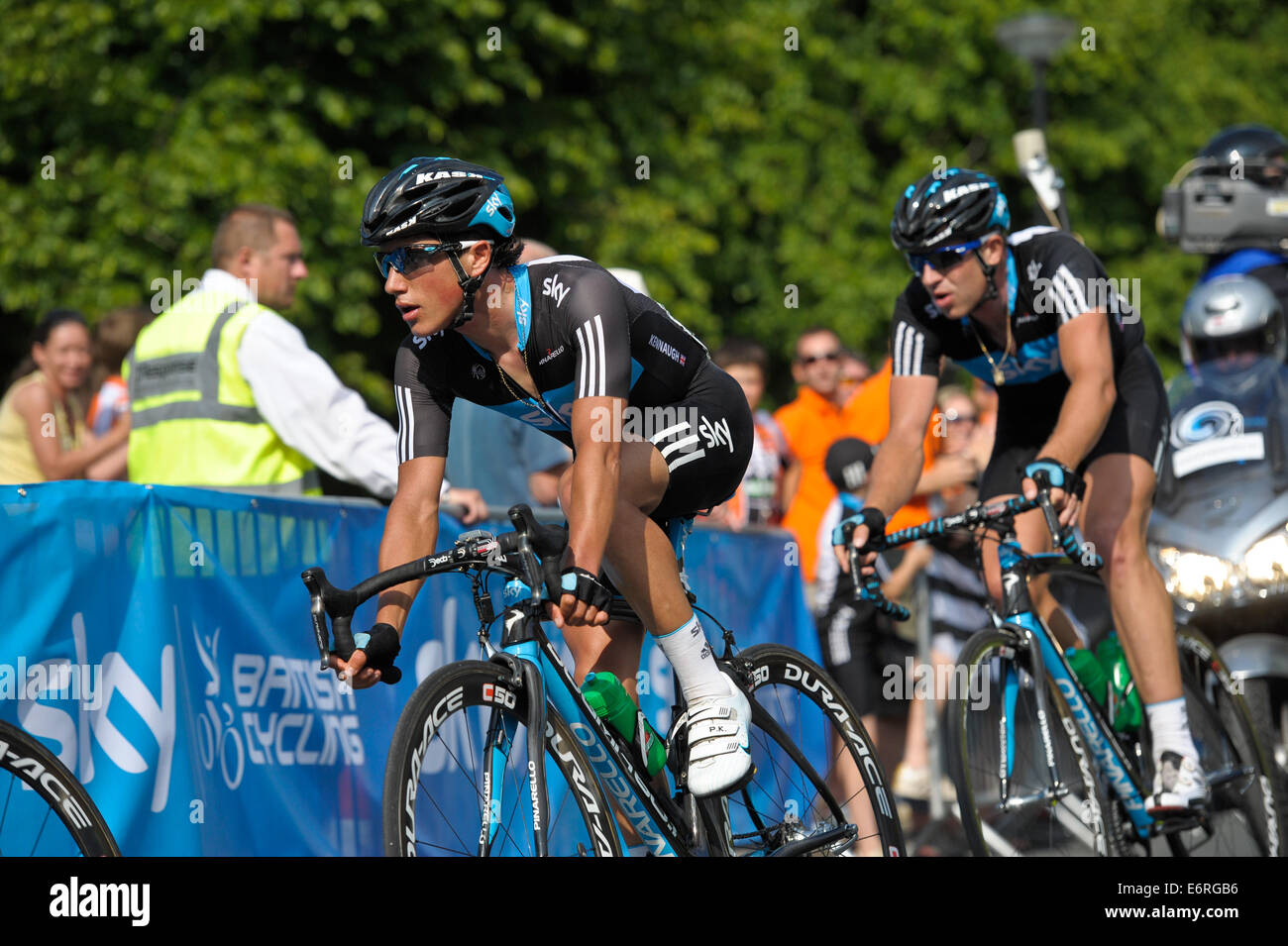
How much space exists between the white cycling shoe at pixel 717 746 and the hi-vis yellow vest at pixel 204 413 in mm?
2477

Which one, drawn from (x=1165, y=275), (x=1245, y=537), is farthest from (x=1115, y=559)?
(x=1165, y=275)

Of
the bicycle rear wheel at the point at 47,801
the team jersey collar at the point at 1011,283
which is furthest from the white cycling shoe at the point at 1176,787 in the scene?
the bicycle rear wheel at the point at 47,801

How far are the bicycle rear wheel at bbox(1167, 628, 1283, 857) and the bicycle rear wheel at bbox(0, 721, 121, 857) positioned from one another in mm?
4302

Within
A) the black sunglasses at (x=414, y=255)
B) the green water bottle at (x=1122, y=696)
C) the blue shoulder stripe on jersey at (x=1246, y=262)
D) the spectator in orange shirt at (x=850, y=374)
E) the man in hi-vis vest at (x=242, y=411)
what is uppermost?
the spectator in orange shirt at (x=850, y=374)

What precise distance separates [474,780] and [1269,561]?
437 cm

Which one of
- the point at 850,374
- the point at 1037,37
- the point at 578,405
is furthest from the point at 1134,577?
the point at 1037,37

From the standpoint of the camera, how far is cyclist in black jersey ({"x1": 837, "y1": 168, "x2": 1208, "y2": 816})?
5938 millimetres

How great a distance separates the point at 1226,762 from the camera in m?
6.93

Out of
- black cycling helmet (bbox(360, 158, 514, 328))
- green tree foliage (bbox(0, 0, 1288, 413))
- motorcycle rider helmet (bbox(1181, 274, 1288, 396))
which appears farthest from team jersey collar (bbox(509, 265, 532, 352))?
green tree foliage (bbox(0, 0, 1288, 413))

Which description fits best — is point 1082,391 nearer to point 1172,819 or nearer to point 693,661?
point 1172,819

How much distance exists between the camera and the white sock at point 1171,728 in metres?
6.20

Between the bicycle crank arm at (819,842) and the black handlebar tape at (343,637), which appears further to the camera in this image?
the bicycle crank arm at (819,842)

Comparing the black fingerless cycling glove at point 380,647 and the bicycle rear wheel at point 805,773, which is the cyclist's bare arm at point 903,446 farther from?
the black fingerless cycling glove at point 380,647

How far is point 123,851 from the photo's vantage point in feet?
16.5
